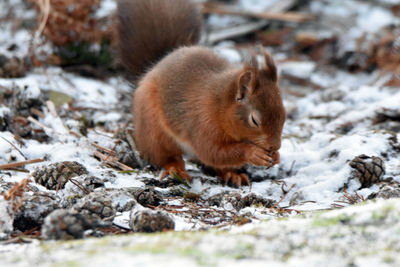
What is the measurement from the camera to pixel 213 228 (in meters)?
1.65

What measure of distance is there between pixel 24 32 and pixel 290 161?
312 centimetres

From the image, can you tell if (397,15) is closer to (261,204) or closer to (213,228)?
(261,204)

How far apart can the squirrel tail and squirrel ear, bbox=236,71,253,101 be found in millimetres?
1071

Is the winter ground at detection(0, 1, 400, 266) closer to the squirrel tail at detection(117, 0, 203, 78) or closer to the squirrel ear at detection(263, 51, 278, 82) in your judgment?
the squirrel tail at detection(117, 0, 203, 78)

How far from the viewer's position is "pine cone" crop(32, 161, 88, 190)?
7.14 feet

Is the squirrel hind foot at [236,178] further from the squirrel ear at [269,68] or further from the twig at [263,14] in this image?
the twig at [263,14]

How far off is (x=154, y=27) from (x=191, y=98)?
2.59 feet

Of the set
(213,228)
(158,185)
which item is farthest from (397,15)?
(213,228)

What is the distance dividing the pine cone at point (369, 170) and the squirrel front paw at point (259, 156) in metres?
0.46

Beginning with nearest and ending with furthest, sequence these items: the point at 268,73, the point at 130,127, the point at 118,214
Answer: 1. the point at 118,214
2. the point at 268,73
3. the point at 130,127

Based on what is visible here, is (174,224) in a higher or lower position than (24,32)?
lower

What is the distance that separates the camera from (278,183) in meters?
2.55

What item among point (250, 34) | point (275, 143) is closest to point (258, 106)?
point (275, 143)

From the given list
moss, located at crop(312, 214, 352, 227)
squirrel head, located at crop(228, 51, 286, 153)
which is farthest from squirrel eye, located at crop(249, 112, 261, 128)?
moss, located at crop(312, 214, 352, 227)
